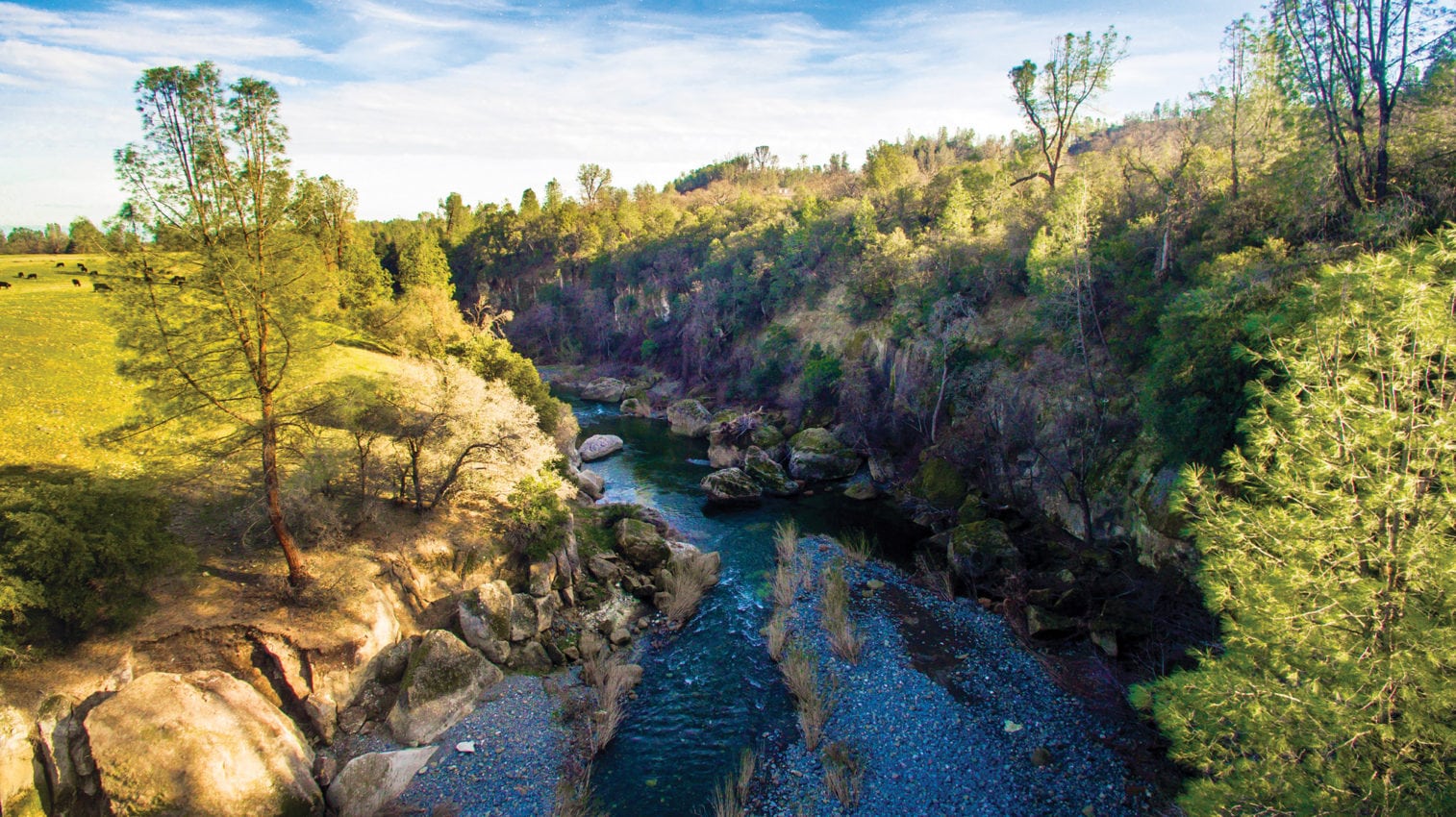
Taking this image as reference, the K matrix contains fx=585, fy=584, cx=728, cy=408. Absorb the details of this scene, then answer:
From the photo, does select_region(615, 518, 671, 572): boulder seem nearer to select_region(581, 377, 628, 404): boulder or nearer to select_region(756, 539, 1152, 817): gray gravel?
select_region(756, 539, 1152, 817): gray gravel

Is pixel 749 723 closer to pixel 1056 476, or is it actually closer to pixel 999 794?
pixel 999 794

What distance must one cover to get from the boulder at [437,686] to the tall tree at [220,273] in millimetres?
5253

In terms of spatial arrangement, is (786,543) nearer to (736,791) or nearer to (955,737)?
(955,737)

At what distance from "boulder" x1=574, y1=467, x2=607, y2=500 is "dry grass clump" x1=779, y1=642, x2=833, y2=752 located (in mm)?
15775

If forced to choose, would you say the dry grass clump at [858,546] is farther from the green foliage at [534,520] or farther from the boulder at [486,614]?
the boulder at [486,614]

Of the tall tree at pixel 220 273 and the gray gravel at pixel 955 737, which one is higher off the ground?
the tall tree at pixel 220 273

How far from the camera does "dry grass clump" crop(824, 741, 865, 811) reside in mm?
12523

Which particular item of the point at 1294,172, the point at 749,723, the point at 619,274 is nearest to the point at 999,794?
the point at 749,723

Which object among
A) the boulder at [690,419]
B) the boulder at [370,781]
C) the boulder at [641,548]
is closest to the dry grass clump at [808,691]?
the boulder at [641,548]

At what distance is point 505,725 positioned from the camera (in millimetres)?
14422

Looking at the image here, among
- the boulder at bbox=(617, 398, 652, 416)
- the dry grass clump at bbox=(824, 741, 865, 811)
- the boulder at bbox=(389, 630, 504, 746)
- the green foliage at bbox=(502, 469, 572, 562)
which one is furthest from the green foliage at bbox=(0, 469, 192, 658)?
the boulder at bbox=(617, 398, 652, 416)

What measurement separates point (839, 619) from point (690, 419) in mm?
29706

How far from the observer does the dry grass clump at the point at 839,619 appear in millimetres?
17516

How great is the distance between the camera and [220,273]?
12.8 meters
